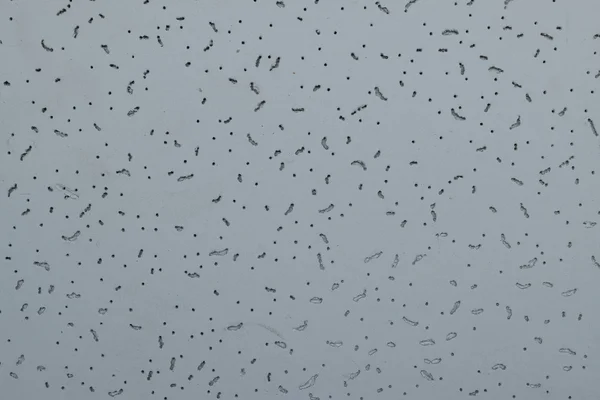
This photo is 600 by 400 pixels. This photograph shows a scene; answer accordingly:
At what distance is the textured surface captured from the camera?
157 centimetres

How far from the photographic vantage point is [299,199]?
5.31 ft

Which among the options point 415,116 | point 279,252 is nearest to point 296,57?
point 415,116

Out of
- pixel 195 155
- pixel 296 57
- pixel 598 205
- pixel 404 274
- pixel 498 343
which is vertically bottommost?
pixel 498 343

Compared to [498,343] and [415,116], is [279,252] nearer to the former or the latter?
[415,116]

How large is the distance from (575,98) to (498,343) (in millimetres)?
613

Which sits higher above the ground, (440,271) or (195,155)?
(195,155)

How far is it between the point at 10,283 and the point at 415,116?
1.03 meters

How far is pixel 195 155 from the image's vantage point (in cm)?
159

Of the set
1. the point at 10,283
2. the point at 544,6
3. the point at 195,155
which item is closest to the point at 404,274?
the point at 195,155

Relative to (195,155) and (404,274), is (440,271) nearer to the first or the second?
(404,274)

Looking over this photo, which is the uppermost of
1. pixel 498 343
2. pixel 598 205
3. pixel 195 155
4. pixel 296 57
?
pixel 296 57

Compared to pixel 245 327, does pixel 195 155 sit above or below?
above

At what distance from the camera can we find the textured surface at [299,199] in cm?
157

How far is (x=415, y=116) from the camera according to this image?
63.1 inches
